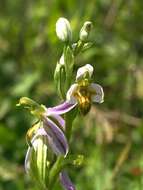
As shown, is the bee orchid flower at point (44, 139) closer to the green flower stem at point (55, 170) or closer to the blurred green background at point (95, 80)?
the green flower stem at point (55, 170)

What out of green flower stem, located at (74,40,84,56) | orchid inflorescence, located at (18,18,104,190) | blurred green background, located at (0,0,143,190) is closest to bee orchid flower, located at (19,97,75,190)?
orchid inflorescence, located at (18,18,104,190)

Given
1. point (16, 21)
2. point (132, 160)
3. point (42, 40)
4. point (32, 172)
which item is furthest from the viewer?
point (16, 21)

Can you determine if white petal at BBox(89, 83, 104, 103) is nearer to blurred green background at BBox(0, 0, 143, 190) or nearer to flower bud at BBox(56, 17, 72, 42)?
flower bud at BBox(56, 17, 72, 42)

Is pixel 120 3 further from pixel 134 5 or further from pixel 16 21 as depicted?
pixel 16 21

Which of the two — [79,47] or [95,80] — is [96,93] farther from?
[95,80]

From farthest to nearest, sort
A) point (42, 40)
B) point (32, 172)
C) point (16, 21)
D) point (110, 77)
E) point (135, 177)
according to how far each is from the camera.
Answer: point (16, 21)
point (42, 40)
point (110, 77)
point (135, 177)
point (32, 172)

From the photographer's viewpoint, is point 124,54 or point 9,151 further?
point 124,54

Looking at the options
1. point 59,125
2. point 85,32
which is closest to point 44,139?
point 59,125

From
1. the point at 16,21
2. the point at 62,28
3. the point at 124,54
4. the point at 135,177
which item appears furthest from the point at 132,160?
the point at 16,21

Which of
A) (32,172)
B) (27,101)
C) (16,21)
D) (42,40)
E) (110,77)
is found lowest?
(32,172)
